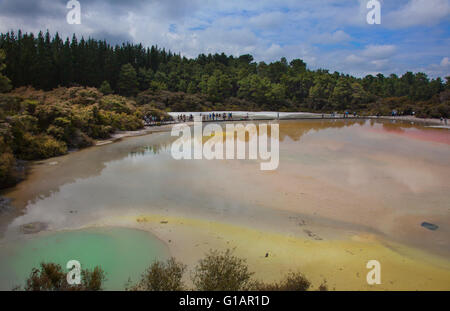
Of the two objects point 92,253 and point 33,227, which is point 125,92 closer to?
point 33,227

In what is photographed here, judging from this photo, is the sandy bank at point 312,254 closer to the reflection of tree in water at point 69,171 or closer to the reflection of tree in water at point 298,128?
the reflection of tree in water at point 69,171

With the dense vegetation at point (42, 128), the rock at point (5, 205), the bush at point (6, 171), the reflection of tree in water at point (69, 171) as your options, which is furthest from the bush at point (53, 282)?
the dense vegetation at point (42, 128)

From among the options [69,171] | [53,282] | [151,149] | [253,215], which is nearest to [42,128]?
[69,171]

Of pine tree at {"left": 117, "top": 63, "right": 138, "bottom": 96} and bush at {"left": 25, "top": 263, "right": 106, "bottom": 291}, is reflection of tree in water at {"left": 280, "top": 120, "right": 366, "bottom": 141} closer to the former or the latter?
bush at {"left": 25, "top": 263, "right": 106, "bottom": 291}

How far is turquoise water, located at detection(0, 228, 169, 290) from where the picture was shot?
6.64 meters

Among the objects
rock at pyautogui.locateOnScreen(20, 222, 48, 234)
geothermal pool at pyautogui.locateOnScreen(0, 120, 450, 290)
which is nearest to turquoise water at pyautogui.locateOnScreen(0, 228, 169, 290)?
geothermal pool at pyautogui.locateOnScreen(0, 120, 450, 290)

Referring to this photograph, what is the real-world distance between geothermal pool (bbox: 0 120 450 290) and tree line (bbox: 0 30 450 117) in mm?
37496

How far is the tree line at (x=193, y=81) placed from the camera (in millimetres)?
47188

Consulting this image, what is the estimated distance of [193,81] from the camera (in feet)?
226

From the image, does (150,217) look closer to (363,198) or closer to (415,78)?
(363,198)

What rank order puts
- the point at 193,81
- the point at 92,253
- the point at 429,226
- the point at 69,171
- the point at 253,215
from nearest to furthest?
the point at 92,253
the point at 429,226
the point at 253,215
the point at 69,171
the point at 193,81

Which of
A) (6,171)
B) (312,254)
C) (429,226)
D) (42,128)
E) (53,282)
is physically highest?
(42,128)

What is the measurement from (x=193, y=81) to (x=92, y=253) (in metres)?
64.4

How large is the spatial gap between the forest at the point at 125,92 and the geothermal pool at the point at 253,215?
373 centimetres
